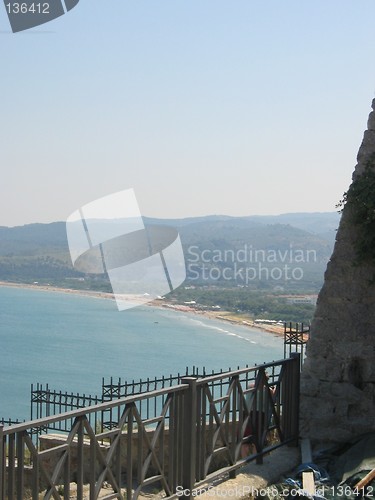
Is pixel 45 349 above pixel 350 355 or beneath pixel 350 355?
beneath

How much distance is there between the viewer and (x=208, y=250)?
102812mm

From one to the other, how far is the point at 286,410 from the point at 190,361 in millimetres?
58458

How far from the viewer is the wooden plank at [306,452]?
6750mm

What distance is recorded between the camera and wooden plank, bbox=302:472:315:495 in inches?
228

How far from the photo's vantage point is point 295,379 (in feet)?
24.0

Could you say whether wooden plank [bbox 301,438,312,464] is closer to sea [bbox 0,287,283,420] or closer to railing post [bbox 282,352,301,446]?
railing post [bbox 282,352,301,446]

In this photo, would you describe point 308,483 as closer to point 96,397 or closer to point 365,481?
point 365,481

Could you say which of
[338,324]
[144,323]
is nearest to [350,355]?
[338,324]

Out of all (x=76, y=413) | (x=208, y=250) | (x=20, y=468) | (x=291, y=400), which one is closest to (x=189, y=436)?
(x=76, y=413)

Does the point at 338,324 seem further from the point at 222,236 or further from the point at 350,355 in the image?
the point at 222,236

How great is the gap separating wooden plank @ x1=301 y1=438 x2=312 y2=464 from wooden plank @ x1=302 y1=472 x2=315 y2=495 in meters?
0.47

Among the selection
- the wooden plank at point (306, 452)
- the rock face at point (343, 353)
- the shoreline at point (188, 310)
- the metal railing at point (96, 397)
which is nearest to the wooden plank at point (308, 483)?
the wooden plank at point (306, 452)

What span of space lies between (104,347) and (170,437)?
74046 millimetres

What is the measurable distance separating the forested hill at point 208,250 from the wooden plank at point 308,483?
70299 mm
